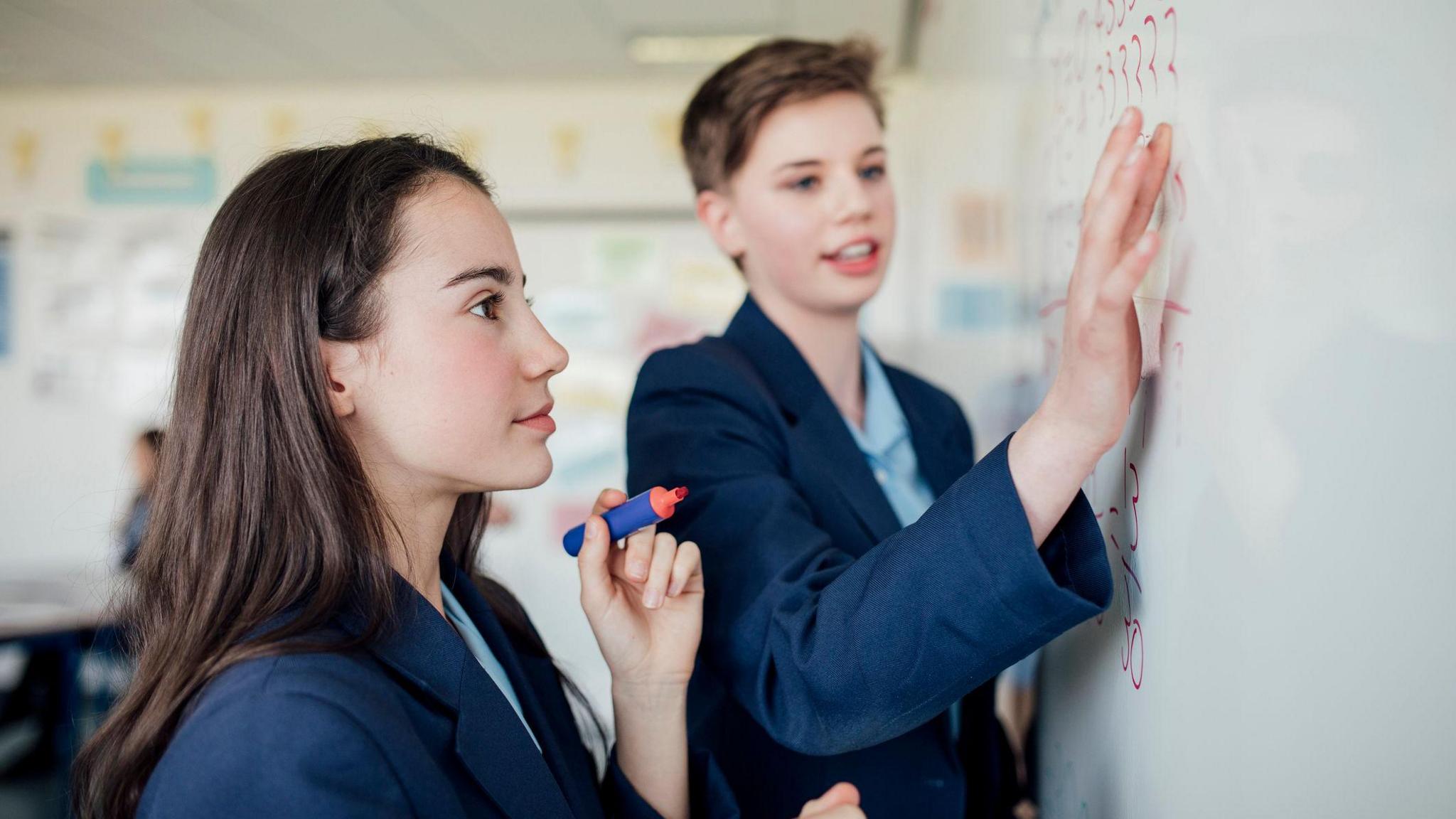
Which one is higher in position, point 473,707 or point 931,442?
point 931,442

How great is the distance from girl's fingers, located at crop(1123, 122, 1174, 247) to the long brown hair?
0.56 m

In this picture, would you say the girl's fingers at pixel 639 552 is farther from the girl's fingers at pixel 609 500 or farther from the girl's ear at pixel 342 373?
the girl's ear at pixel 342 373

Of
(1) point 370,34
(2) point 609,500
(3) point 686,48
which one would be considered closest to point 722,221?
(2) point 609,500

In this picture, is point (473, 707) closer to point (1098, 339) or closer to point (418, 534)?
point (418, 534)

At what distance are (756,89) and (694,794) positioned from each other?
2.60 feet

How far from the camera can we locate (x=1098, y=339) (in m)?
0.64

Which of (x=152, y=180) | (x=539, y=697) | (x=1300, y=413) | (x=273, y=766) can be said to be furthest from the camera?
(x=152, y=180)

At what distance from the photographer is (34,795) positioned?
3309 mm

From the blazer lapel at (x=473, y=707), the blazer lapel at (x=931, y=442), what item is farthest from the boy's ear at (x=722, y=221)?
the blazer lapel at (x=473, y=707)

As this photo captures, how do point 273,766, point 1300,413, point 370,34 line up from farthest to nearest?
1. point 370,34
2. point 273,766
3. point 1300,413

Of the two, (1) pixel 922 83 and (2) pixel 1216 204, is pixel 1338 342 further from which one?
(1) pixel 922 83

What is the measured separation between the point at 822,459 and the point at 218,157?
3.92 meters

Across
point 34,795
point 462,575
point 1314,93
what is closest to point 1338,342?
point 1314,93

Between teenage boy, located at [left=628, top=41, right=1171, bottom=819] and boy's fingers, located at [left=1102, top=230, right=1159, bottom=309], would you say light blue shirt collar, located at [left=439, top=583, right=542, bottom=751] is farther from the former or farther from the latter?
boy's fingers, located at [left=1102, top=230, right=1159, bottom=309]
